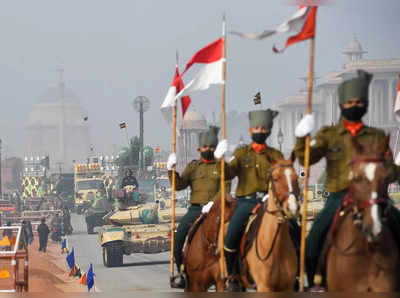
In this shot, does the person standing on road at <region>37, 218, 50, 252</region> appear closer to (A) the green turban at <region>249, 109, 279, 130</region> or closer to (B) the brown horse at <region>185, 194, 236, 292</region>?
(B) the brown horse at <region>185, 194, 236, 292</region>

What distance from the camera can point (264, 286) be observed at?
11.7 meters

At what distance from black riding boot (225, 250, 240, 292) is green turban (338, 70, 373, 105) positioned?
3175 millimetres

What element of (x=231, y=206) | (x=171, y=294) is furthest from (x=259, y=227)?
(x=171, y=294)

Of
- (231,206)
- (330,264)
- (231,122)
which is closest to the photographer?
(330,264)

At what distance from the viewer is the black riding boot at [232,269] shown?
1289cm

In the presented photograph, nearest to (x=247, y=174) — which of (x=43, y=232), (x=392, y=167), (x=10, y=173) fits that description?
(x=392, y=167)

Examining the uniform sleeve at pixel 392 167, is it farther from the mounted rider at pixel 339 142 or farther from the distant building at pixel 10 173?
the distant building at pixel 10 173

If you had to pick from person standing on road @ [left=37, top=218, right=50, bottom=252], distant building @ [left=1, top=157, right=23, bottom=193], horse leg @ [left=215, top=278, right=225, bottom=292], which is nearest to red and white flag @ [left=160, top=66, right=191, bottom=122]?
horse leg @ [left=215, top=278, right=225, bottom=292]

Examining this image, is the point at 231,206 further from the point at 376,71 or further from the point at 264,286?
the point at 376,71

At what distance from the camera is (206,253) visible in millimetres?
14305

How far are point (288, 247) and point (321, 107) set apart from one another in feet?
373

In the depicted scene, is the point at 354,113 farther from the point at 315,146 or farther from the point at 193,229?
the point at 193,229

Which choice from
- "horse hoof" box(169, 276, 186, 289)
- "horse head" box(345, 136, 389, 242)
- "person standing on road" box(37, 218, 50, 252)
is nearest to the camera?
"horse head" box(345, 136, 389, 242)

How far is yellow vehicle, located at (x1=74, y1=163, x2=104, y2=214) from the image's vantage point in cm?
7331
